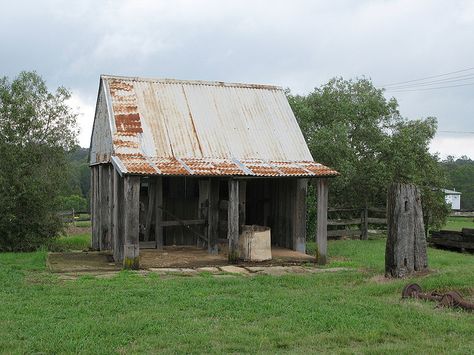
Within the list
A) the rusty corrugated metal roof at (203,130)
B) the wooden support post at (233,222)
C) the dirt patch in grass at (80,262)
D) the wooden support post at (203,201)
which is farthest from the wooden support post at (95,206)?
the wooden support post at (233,222)

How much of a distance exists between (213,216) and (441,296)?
8.07 metres

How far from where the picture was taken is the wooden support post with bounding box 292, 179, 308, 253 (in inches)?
682

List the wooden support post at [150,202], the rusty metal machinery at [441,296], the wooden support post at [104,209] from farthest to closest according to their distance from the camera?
1. the wooden support post at [104,209]
2. the wooden support post at [150,202]
3. the rusty metal machinery at [441,296]

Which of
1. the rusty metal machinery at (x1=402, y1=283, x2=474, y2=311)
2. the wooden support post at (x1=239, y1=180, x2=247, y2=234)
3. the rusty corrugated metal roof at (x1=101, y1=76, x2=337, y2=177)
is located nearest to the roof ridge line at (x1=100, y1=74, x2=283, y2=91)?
the rusty corrugated metal roof at (x1=101, y1=76, x2=337, y2=177)

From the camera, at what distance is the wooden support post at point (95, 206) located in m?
19.1

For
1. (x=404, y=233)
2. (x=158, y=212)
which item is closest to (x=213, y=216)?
(x=158, y=212)

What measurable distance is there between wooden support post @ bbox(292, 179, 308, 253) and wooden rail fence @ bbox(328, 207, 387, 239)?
4.72 m

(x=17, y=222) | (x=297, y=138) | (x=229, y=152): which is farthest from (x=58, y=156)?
(x=297, y=138)

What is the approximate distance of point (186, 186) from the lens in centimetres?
A: 1836

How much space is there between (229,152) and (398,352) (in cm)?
1031

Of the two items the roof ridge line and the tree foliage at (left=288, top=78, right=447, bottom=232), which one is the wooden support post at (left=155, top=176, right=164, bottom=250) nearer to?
the roof ridge line

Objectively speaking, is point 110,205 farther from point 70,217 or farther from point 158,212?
point 70,217

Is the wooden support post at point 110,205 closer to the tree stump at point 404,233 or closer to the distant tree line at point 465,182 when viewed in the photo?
the tree stump at point 404,233

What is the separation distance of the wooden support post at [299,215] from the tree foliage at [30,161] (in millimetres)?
8271
